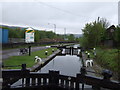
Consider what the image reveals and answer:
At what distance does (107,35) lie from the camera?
31.3 meters

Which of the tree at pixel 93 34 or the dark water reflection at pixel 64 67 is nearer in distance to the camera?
the dark water reflection at pixel 64 67

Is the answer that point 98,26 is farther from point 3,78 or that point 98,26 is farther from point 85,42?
point 3,78

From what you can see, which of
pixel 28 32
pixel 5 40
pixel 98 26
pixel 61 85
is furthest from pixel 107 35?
pixel 61 85

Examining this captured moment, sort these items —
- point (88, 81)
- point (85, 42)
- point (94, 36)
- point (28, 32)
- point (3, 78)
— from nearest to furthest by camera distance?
point (88, 81) → point (3, 78) → point (28, 32) → point (94, 36) → point (85, 42)

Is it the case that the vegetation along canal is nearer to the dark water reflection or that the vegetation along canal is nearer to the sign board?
the dark water reflection

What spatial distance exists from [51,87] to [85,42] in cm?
2472

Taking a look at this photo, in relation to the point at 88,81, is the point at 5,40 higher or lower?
higher

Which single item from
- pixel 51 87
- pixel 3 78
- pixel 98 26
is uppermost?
pixel 98 26

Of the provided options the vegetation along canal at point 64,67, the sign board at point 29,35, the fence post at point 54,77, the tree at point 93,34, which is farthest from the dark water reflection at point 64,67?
the tree at point 93,34

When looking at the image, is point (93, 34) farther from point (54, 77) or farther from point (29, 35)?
point (54, 77)

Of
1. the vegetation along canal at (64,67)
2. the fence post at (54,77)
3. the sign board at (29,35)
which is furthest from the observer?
the vegetation along canal at (64,67)

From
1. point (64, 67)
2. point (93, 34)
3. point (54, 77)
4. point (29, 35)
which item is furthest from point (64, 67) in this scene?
point (93, 34)

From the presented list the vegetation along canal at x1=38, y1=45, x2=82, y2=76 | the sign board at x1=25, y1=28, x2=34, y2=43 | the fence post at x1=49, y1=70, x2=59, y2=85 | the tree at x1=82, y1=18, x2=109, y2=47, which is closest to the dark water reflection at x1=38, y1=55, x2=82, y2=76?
the vegetation along canal at x1=38, y1=45, x2=82, y2=76

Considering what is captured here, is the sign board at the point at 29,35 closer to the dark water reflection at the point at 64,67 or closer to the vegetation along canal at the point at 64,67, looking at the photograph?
the vegetation along canal at the point at 64,67
